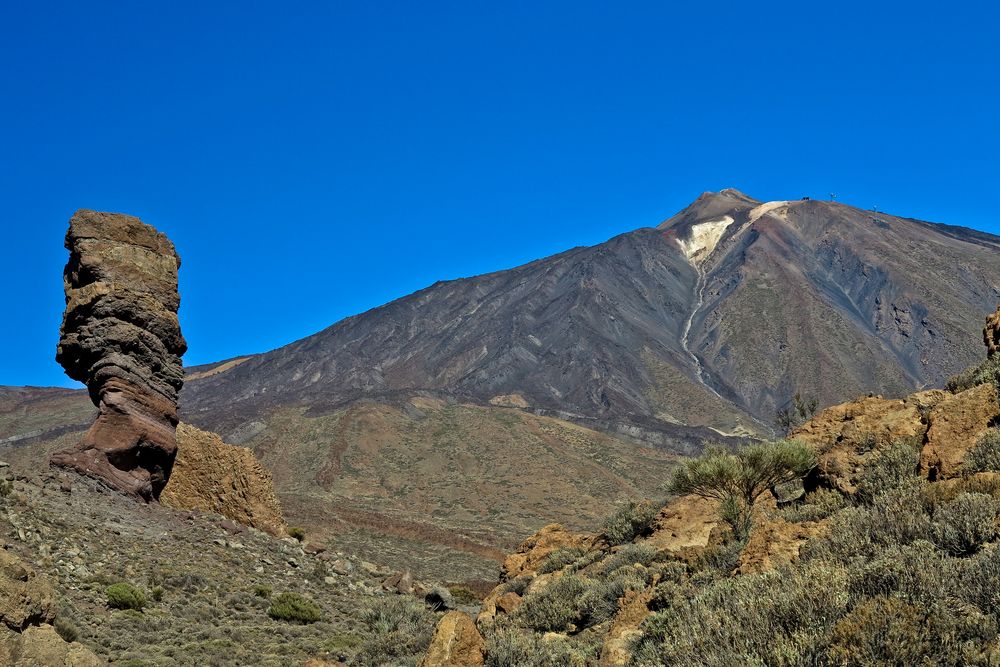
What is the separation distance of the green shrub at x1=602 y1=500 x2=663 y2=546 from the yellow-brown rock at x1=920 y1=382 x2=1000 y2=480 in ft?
21.5

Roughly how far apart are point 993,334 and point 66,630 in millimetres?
12667

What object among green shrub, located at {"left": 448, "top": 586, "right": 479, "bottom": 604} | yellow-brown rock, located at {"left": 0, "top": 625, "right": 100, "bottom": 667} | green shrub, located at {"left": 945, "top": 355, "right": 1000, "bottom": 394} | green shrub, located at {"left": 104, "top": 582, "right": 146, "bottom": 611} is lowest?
green shrub, located at {"left": 104, "top": 582, "right": 146, "bottom": 611}

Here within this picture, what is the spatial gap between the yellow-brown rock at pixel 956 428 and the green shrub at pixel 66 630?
10.2 m

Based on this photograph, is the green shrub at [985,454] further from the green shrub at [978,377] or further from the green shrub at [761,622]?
the green shrub at [761,622]

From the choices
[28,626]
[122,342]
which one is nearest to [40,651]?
[28,626]

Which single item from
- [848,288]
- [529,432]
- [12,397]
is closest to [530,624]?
[529,432]

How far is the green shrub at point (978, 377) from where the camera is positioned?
32.5ft

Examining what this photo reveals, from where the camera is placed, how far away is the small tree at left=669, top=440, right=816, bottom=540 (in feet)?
39.5

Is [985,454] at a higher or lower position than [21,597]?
higher

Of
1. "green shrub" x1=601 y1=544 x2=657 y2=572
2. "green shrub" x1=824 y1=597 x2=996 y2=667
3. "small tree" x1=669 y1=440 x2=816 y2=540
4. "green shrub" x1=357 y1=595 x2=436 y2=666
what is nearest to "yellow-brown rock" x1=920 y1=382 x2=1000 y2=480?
"small tree" x1=669 y1=440 x2=816 y2=540

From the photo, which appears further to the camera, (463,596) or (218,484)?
(463,596)

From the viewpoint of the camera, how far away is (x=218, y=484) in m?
22.2

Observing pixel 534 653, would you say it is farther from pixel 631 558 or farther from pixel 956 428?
pixel 956 428

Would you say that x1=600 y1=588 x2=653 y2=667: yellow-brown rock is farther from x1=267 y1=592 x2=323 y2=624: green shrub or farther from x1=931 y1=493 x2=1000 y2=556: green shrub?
x1=267 y1=592 x2=323 y2=624: green shrub
